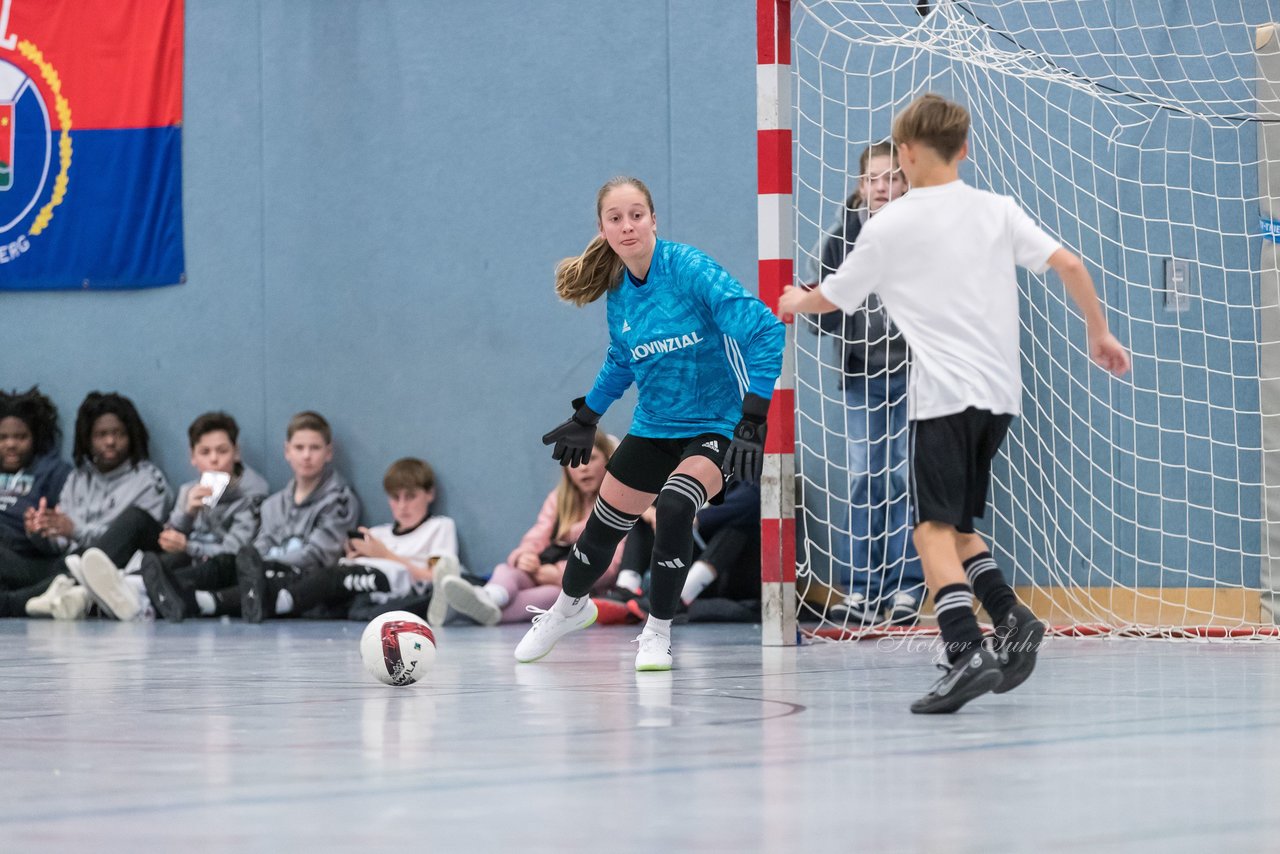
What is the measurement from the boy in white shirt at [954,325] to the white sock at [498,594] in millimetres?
4254

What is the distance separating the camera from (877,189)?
7.47m

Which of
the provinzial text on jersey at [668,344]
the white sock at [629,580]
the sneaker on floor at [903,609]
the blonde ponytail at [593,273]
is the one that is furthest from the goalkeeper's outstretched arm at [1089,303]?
the white sock at [629,580]

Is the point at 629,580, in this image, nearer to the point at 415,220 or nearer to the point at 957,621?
the point at 415,220

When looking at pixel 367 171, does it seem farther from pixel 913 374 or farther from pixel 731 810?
pixel 731 810

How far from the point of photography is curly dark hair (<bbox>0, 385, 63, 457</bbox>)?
10.0 meters

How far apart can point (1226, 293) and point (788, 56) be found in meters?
2.53

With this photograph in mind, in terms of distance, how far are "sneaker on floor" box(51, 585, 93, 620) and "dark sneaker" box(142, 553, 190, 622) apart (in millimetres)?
447

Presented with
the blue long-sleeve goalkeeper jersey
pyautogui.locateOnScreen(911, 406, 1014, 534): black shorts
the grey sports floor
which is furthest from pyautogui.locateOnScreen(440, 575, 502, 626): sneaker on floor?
pyautogui.locateOnScreen(911, 406, 1014, 534): black shorts

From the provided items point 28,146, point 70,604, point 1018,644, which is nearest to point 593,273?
point 1018,644

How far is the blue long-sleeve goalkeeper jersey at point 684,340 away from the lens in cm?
544

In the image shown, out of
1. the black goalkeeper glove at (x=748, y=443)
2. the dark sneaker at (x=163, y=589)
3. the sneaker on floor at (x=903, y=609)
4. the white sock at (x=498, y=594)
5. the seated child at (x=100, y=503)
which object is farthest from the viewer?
Answer: the seated child at (x=100, y=503)

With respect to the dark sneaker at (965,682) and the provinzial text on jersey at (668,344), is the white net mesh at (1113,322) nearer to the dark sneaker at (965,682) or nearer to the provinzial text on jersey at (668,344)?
the provinzial text on jersey at (668,344)

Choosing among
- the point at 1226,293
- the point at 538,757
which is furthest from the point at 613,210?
the point at 1226,293

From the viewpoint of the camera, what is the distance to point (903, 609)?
758cm
